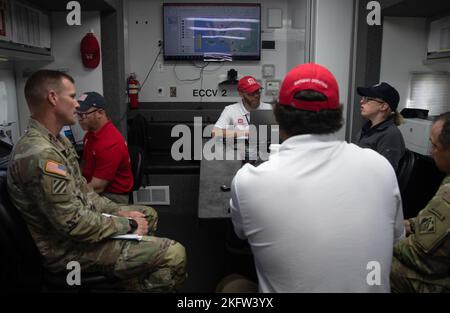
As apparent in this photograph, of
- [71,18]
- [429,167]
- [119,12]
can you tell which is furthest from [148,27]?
[429,167]

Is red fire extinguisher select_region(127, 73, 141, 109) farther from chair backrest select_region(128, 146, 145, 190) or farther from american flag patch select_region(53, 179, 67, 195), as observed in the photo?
american flag patch select_region(53, 179, 67, 195)

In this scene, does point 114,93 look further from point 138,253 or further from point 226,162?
point 138,253

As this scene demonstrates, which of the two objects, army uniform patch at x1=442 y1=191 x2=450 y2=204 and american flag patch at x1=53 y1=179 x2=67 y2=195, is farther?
american flag patch at x1=53 y1=179 x2=67 y2=195

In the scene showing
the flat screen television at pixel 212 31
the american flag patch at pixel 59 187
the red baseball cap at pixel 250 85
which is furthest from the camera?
the flat screen television at pixel 212 31

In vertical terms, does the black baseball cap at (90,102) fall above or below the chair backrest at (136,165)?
above

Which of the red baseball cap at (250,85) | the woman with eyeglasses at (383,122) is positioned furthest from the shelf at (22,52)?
the woman with eyeglasses at (383,122)

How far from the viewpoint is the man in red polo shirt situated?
6.84 ft

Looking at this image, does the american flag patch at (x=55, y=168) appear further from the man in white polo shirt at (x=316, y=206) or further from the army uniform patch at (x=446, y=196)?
the army uniform patch at (x=446, y=196)

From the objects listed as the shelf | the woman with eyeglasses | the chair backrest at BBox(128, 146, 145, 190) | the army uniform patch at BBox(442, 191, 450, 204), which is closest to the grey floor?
the chair backrest at BBox(128, 146, 145, 190)

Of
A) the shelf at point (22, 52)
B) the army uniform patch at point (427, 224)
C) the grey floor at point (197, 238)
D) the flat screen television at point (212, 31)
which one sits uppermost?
the flat screen television at point (212, 31)

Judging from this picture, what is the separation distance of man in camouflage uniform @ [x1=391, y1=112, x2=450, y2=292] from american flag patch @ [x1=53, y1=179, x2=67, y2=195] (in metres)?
1.24

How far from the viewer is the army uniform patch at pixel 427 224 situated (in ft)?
4.02

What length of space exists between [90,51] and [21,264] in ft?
7.67

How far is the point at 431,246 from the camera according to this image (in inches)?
48.3
